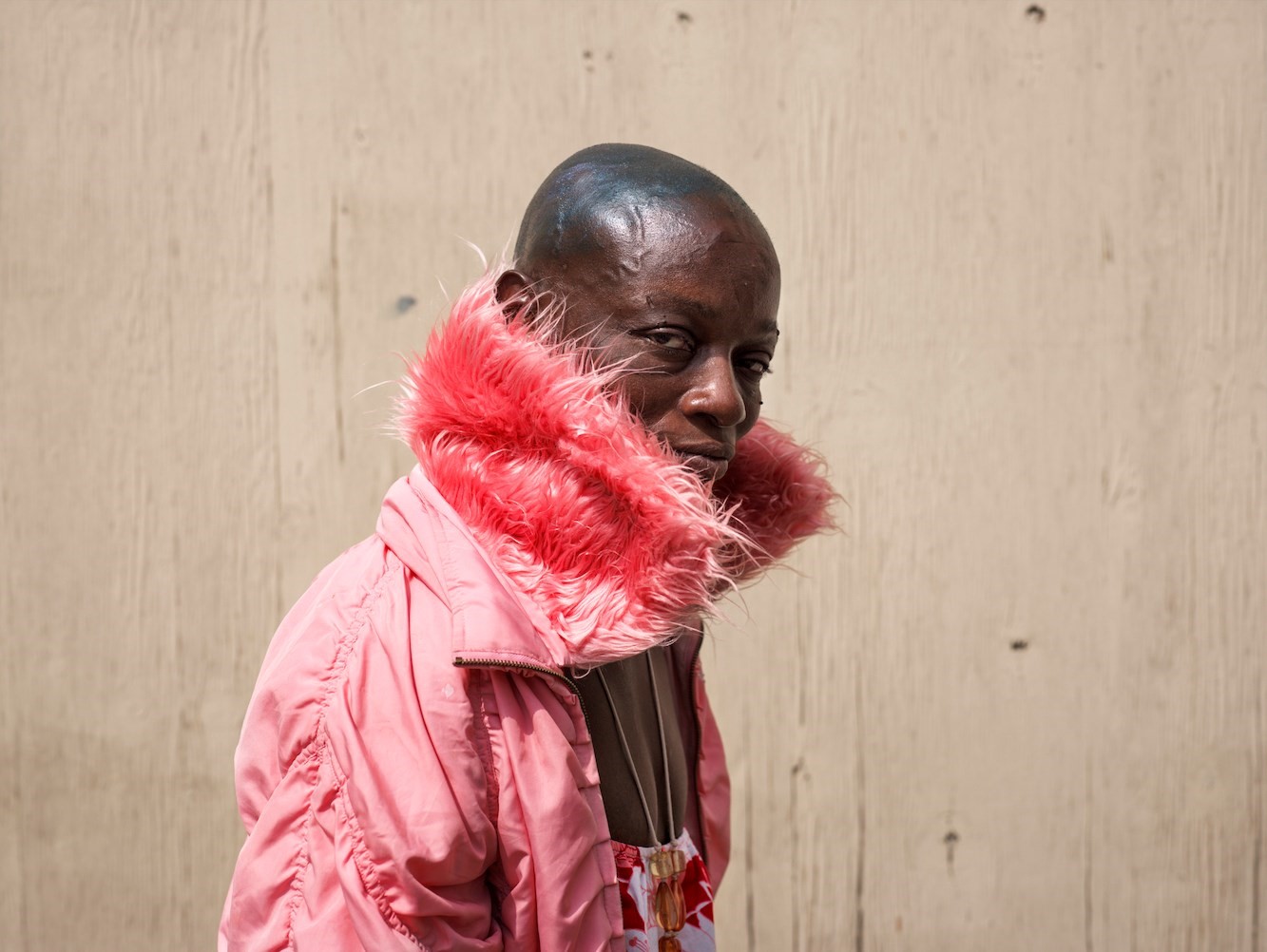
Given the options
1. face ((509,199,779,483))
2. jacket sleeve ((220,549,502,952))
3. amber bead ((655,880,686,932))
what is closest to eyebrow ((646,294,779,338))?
face ((509,199,779,483))

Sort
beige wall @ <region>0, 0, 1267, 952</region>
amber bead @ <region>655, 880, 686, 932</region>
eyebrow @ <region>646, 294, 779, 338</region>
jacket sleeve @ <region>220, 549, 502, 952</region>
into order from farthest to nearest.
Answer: beige wall @ <region>0, 0, 1267, 952</region> → amber bead @ <region>655, 880, 686, 932</region> → eyebrow @ <region>646, 294, 779, 338</region> → jacket sleeve @ <region>220, 549, 502, 952</region>

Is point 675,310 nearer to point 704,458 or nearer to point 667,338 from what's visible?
point 667,338

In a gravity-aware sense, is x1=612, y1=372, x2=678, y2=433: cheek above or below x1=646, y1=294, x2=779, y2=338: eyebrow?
below

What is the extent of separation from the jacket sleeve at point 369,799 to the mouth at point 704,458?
24 centimetres

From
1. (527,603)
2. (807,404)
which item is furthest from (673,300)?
(807,404)

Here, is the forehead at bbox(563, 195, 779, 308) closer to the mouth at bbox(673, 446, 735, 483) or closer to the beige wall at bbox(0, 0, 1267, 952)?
the mouth at bbox(673, 446, 735, 483)

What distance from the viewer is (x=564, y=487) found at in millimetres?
965

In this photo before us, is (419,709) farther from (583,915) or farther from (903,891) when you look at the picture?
(903,891)

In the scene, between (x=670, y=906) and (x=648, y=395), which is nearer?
(x=648, y=395)

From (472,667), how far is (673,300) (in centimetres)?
35

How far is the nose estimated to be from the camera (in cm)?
99

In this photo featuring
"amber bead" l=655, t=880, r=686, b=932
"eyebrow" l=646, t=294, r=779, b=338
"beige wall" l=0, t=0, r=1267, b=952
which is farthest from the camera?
"beige wall" l=0, t=0, r=1267, b=952

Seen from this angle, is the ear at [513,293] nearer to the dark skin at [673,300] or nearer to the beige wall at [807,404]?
the dark skin at [673,300]

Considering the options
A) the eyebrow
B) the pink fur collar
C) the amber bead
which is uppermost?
the eyebrow
